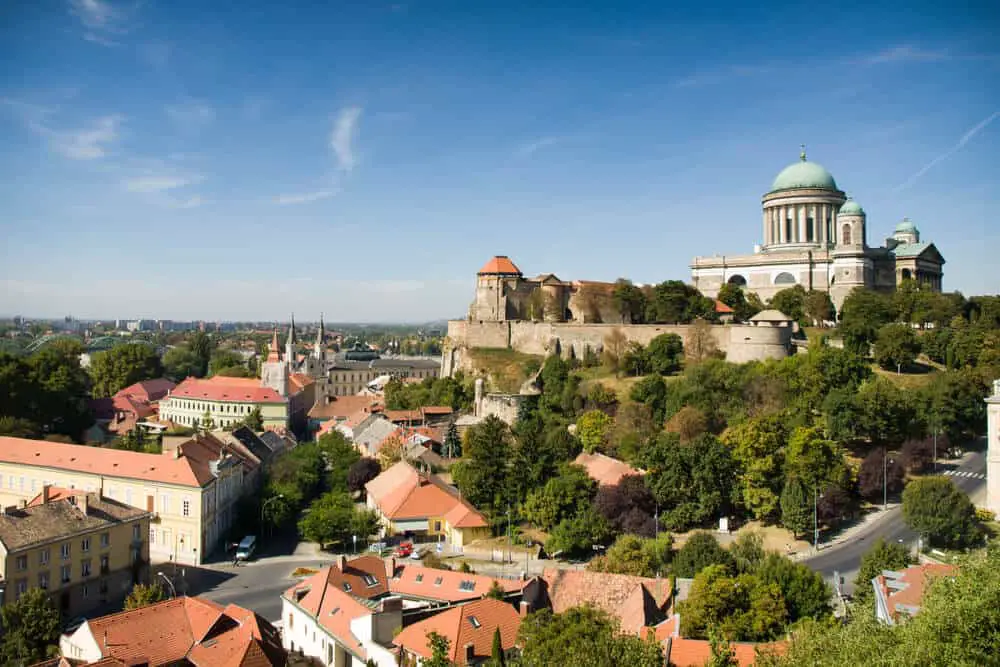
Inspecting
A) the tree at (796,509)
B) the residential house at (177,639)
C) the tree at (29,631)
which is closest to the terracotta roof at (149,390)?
the tree at (29,631)

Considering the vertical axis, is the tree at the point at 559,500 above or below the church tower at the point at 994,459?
below

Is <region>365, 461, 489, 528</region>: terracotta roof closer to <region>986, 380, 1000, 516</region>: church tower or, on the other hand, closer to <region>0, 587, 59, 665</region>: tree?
<region>0, 587, 59, 665</region>: tree

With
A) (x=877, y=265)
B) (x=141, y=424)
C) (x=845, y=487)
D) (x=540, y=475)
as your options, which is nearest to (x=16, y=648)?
(x=540, y=475)

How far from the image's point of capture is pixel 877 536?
32938 mm

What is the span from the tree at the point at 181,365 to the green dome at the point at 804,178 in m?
73.6

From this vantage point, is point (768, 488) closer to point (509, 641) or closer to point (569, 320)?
point (509, 641)

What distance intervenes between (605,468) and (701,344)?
1847 centimetres

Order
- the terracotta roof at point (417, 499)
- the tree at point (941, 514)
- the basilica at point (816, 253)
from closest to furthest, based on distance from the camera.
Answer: the tree at point (941, 514) → the terracotta roof at point (417, 499) → the basilica at point (816, 253)

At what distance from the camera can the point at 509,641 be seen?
72.7 feet

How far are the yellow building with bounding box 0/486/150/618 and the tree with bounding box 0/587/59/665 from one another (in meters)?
4.26

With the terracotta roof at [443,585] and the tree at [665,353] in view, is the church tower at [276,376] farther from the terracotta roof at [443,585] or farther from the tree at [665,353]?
the terracotta roof at [443,585]

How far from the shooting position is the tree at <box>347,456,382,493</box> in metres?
46.2

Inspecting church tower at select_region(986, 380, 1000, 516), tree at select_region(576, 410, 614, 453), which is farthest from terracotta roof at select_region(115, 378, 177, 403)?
church tower at select_region(986, 380, 1000, 516)

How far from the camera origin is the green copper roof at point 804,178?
235ft
